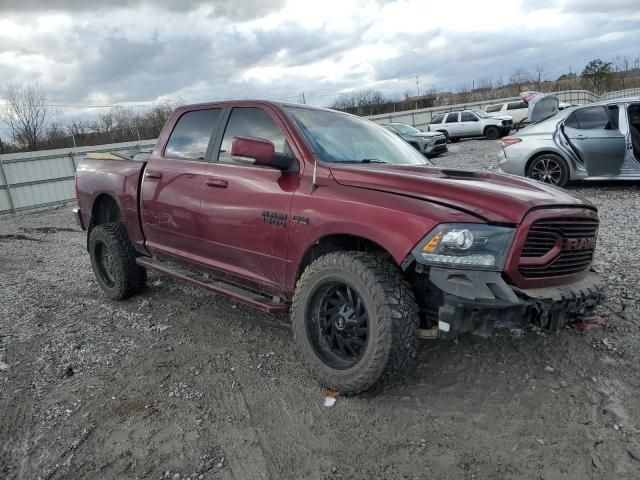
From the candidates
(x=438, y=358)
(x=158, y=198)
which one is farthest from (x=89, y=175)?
(x=438, y=358)

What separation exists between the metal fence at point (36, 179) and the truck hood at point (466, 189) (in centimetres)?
1332

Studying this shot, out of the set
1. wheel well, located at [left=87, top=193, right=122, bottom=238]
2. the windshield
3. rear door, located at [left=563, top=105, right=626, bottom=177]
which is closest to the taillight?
rear door, located at [left=563, top=105, right=626, bottom=177]

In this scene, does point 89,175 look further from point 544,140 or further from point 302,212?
point 544,140

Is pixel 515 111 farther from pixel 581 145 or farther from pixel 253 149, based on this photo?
pixel 253 149

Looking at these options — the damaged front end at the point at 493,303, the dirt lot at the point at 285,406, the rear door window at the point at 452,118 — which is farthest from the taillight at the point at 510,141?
the rear door window at the point at 452,118

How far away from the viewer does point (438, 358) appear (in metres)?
3.46

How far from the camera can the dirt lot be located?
248 cm

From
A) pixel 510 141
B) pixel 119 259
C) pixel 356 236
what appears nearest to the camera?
pixel 356 236

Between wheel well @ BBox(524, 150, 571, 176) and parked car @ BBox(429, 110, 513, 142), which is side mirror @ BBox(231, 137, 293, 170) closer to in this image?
wheel well @ BBox(524, 150, 571, 176)

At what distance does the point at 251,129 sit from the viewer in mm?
3801

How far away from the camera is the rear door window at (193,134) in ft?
13.6

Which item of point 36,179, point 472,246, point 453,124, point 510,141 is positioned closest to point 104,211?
point 472,246

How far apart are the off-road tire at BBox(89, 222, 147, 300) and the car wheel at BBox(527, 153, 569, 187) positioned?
7006mm

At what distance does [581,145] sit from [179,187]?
727cm
